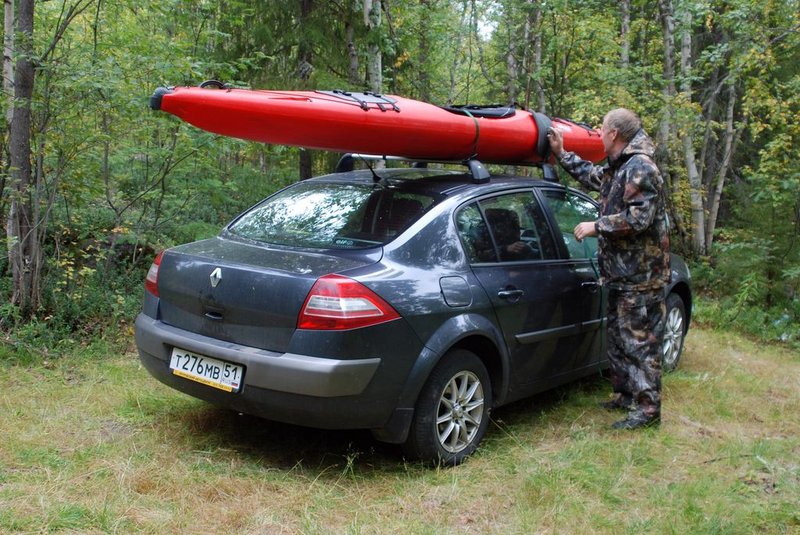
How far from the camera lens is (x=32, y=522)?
9.50ft

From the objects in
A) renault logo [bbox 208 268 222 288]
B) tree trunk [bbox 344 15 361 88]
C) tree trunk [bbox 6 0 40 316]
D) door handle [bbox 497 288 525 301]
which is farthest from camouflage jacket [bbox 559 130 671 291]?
tree trunk [bbox 344 15 361 88]

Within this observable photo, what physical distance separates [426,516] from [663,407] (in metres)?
2.58

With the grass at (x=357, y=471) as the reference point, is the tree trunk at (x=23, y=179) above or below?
above

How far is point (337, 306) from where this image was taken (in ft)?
10.8

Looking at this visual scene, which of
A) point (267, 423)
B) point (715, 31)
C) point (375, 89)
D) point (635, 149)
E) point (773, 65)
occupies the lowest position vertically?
point (267, 423)

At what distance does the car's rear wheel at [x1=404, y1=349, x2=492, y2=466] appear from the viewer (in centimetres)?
366

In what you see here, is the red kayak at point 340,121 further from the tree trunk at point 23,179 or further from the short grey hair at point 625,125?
the tree trunk at point 23,179

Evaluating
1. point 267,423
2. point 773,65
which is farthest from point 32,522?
point 773,65

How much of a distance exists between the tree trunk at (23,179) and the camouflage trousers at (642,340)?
4.70 metres

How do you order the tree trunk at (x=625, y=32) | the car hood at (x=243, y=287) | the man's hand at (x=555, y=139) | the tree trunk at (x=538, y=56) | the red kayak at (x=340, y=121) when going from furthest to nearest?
the tree trunk at (x=625, y=32), the tree trunk at (x=538, y=56), the man's hand at (x=555, y=139), the red kayak at (x=340, y=121), the car hood at (x=243, y=287)

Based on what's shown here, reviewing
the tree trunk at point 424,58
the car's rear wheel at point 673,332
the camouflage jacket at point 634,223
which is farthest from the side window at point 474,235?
the tree trunk at point 424,58

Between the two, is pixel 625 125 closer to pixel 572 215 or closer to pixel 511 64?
pixel 572 215

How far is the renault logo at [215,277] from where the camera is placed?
11.8 feet

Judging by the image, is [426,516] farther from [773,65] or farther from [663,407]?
[773,65]
